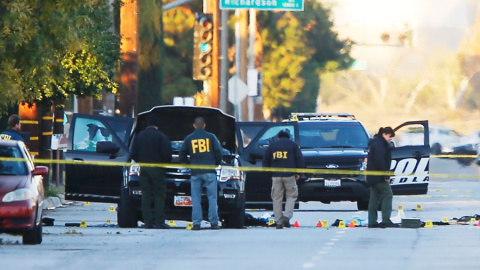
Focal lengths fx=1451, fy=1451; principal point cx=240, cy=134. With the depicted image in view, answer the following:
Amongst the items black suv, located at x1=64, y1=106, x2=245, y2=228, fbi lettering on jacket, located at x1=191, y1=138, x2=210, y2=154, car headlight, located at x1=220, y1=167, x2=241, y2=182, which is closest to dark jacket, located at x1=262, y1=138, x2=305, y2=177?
black suv, located at x1=64, y1=106, x2=245, y2=228

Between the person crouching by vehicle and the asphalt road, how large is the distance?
0.39 meters

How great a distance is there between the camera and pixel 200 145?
2230 centimetres

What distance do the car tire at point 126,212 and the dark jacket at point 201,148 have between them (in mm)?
1302

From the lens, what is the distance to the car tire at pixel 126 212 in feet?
75.3

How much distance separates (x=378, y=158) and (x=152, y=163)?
3766 millimetres

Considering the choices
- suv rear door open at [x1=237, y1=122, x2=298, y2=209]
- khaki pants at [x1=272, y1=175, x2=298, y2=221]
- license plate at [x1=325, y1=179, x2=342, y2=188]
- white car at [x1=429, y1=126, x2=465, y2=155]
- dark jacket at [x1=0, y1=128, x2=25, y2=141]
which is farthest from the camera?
white car at [x1=429, y1=126, x2=465, y2=155]

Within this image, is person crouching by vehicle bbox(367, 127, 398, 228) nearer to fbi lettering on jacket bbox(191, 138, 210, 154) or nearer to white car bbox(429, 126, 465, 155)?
fbi lettering on jacket bbox(191, 138, 210, 154)

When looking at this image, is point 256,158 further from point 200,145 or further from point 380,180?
point 200,145

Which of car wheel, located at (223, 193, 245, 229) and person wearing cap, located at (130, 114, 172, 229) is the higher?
person wearing cap, located at (130, 114, 172, 229)

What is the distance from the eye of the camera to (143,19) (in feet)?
135

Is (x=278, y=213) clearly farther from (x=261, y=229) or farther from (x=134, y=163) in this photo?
(x=134, y=163)

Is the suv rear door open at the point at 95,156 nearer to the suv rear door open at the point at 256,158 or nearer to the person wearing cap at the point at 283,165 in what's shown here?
the suv rear door open at the point at 256,158

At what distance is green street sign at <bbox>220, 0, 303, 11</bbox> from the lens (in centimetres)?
3994

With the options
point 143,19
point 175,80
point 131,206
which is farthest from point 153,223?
point 175,80
